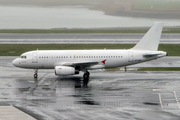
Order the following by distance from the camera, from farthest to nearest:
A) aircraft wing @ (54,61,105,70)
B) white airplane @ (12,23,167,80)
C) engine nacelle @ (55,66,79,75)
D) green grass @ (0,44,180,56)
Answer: green grass @ (0,44,180,56) → white airplane @ (12,23,167,80) → aircraft wing @ (54,61,105,70) → engine nacelle @ (55,66,79,75)

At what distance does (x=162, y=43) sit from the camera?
69125mm

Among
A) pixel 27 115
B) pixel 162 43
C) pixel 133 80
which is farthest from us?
pixel 162 43

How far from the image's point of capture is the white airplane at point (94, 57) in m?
43.4

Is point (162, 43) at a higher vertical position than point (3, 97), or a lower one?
higher

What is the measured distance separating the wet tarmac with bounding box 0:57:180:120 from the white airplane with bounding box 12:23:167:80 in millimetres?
1677

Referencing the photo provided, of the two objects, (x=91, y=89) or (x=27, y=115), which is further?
(x=91, y=89)

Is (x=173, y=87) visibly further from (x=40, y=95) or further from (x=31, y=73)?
(x=31, y=73)

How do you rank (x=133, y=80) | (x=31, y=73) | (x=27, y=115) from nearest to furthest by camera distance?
(x=27, y=115)
(x=133, y=80)
(x=31, y=73)

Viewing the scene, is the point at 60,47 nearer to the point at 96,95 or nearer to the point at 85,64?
the point at 85,64

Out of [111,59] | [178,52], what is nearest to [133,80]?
[111,59]

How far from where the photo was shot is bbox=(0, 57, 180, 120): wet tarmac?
28.7 m

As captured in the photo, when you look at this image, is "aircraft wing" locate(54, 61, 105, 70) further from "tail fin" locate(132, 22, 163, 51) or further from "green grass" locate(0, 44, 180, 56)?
"green grass" locate(0, 44, 180, 56)

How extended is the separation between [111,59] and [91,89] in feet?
23.6

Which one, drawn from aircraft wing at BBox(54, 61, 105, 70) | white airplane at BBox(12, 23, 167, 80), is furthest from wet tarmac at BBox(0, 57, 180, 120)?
white airplane at BBox(12, 23, 167, 80)
